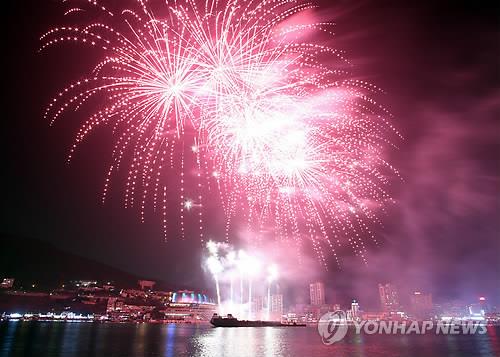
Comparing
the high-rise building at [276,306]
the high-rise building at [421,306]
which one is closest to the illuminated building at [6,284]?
the high-rise building at [276,306]

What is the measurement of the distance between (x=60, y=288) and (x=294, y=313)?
4488 inches

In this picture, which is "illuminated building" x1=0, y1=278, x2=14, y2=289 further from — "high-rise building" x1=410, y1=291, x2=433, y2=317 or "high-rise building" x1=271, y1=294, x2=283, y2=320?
"high-rise building" x1=410, y1=291, x2=433, y2=317

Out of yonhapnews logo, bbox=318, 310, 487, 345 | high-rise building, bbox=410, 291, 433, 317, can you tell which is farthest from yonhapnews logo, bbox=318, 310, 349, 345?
high-rise building, bbox=410, 291, 433, 317

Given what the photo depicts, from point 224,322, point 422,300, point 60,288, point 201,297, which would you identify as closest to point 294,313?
point 201,297

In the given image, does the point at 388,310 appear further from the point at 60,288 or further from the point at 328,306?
the point at 60,288

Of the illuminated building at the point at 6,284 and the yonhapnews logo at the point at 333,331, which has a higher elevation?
the illuminated building at the point at 6,284

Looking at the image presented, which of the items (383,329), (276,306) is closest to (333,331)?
(383,329)

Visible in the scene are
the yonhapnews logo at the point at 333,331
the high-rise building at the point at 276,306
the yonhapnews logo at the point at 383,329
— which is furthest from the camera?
the high-rise building at the point at 276,306

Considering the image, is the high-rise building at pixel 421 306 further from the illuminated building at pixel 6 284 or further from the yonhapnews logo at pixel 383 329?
the illuminated building at pixel 6 284

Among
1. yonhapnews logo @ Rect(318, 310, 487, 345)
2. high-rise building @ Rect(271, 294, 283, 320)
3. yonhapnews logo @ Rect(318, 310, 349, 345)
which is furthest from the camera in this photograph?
high-rise building @ Rect(271, 294, 283, 320)

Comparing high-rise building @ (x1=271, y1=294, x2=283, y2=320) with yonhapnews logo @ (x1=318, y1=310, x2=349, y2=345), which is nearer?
yonhapnews logo @ (x1=318, y1=310, x2=349, y2=345)

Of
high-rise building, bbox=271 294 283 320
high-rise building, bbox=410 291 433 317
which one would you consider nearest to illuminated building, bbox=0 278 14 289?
high-rise building, bbox=271 294 283 320

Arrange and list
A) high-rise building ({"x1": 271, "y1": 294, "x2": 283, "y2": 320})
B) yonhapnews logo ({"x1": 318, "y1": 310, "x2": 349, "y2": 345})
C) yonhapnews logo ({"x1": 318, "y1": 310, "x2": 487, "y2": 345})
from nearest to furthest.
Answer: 1. yonhapnews logo ({"x1": 318, "y1": 310, "x2": 349, "y2": 345})
2. yonhapnews logo ({"x1": 318, "y1": 310, "x2": 487, "y2": 345})
3. high-rise building ({"x1": 271, "y1": 294, "x2": 283, "y2": 320})

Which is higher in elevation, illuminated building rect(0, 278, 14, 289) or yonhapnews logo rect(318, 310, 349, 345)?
illuminated building rect(0, 278, 14, 289)
